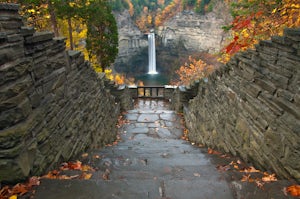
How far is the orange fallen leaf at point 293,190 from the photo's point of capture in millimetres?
2539

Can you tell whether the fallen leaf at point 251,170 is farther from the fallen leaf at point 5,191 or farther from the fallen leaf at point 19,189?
the fallen leaf at point 5,191

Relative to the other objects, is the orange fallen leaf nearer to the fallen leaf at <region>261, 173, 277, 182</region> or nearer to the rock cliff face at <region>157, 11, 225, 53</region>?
the fallen leaf at <region>261, 173, 277, 182</region>

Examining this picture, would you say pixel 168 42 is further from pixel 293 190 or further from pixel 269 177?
pixel 293 190

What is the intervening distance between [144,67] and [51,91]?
51.9 m

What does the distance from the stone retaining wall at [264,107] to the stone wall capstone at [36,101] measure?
2.91m

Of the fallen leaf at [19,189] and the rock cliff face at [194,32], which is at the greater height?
the rock cliff face at [194,32]

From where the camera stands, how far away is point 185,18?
49.5 metres

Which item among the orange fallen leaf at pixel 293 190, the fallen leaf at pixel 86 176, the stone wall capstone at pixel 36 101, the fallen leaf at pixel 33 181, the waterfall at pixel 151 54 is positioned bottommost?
the waterfall at pixel 151 54

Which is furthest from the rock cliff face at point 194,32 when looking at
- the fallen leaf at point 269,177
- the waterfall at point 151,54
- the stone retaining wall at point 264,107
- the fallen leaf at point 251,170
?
the fallen leaf at point 269,177

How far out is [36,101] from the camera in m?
3.09

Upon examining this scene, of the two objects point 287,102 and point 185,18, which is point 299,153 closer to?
point 287,102

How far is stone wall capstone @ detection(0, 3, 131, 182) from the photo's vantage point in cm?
251

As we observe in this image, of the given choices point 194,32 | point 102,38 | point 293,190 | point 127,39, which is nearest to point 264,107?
point 293,190

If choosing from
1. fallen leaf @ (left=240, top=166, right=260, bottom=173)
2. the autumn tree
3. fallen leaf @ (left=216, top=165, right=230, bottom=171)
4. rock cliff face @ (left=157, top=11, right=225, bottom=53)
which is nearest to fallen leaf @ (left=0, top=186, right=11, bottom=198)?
fallen leaf @ (left=216, top=165, right=230, bottom=171)
